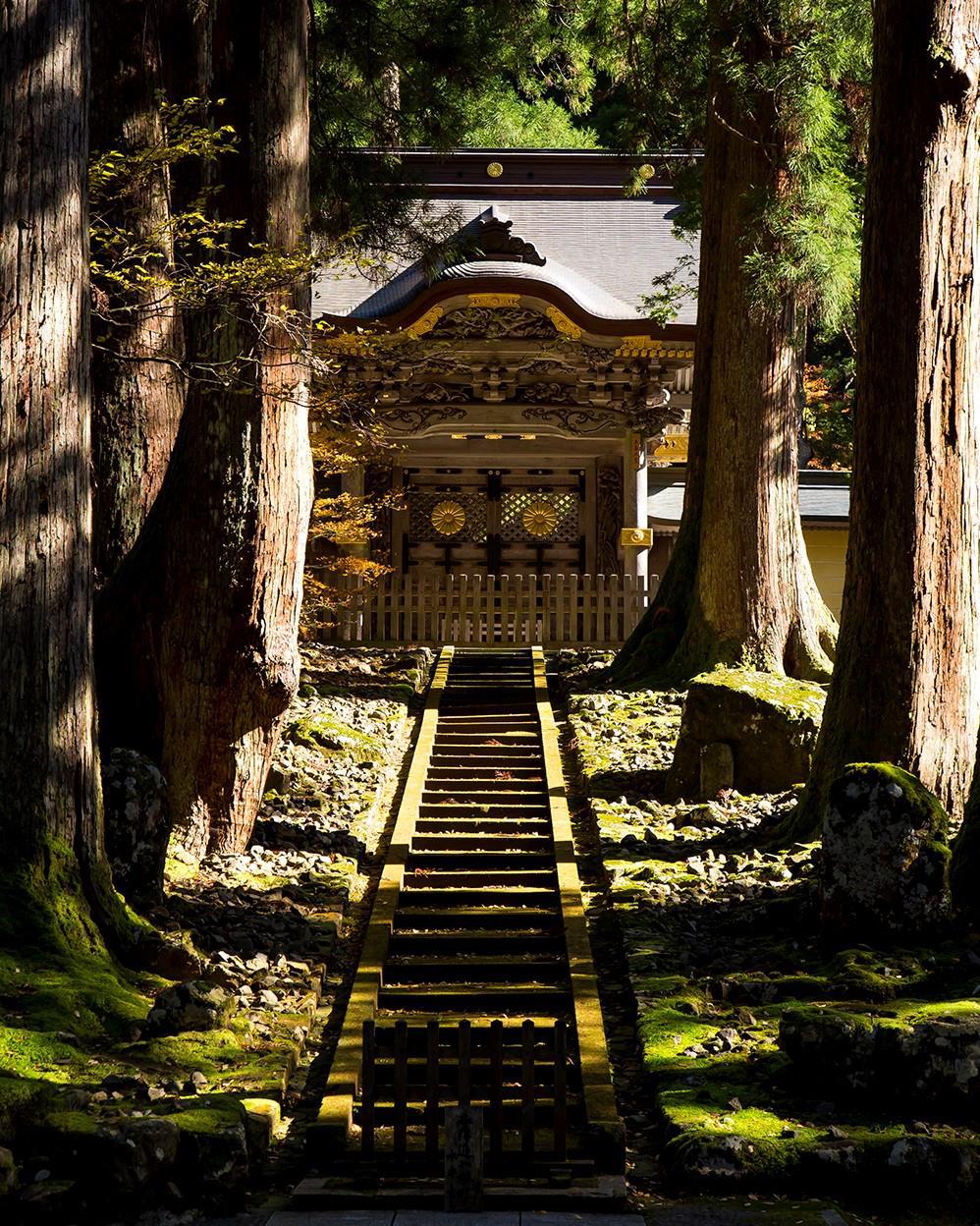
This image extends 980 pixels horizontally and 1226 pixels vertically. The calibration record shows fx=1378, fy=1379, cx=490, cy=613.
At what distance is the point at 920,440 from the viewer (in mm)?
8312

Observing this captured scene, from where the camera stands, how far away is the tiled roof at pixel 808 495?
19828 mm

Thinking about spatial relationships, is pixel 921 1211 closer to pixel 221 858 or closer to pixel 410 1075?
pixel 410 1075

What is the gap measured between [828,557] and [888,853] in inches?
557

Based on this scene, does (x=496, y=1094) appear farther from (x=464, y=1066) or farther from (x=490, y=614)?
(x=490, y=614)

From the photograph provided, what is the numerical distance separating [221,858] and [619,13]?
10748 millimetres

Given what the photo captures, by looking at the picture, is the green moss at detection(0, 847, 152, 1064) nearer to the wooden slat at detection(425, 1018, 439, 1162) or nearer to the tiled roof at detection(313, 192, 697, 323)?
the wooden slat at detection(425, 1018, 439, 1162)

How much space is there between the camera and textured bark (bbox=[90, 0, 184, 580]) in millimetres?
9047

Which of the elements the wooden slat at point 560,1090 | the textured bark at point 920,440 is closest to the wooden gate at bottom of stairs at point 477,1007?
the wooden slat at point 560,1090

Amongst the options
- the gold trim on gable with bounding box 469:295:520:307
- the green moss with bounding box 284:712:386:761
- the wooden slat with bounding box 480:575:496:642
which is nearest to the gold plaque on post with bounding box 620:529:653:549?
the wooden slat with bounding box 480:575:496:642

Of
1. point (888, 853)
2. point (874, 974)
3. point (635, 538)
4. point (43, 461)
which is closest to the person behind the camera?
point (43, 461)

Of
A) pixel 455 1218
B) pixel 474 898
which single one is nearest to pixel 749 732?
pixel 474 898

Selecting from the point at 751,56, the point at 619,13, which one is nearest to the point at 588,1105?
the point at 751,56

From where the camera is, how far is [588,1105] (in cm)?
548

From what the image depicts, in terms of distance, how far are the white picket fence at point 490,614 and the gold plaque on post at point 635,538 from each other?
3.03ft
